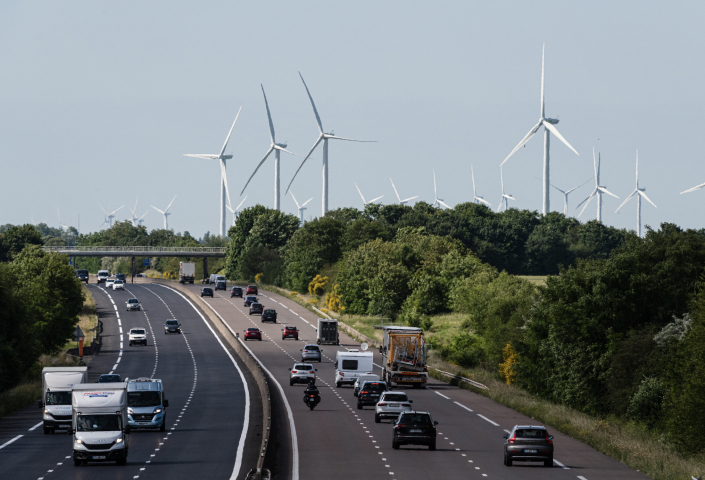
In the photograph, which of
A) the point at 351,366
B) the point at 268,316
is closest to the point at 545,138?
the point at 268,316

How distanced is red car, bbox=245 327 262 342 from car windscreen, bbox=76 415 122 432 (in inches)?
2777

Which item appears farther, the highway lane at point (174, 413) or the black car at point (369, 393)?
the black car at point (369, 393)

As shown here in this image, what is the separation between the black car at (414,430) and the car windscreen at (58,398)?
51.9 feet

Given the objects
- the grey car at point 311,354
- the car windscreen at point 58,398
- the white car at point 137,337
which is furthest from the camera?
the white car at point 137,337

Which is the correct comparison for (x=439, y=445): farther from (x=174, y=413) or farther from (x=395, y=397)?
(x=174, y=413)

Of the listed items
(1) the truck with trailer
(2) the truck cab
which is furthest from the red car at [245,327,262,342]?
(2) the truck cab

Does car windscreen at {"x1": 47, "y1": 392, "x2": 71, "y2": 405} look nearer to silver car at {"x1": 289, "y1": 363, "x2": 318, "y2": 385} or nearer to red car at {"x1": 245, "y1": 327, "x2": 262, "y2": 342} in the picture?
silver car at {"x1": 289, "y1": 363, "x2": 318, "y2": 385}

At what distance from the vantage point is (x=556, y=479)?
30.5m

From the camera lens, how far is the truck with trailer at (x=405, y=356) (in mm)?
63375

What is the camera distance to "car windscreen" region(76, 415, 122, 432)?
3259 cm

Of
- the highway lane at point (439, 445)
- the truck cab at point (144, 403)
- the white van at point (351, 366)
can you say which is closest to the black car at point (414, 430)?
the highway lane at point (439, 445)

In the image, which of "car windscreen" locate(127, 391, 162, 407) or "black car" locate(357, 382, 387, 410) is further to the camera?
"black car" locate(357, 382, 387, 410)

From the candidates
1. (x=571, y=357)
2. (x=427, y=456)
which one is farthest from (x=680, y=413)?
(x=571, y=357)

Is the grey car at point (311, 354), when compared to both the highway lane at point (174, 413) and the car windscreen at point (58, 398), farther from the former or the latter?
the car windscreen at point (58, 398)
